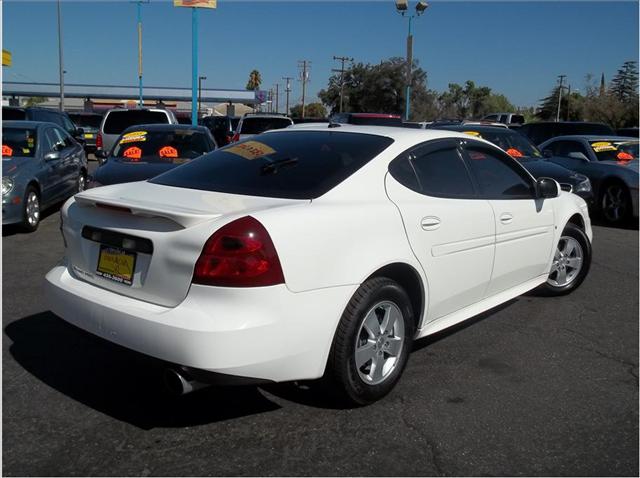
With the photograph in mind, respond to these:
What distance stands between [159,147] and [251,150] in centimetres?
480

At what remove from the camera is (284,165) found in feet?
12.3

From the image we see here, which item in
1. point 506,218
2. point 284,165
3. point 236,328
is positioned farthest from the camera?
point 506,218

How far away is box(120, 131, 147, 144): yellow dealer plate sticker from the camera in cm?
862

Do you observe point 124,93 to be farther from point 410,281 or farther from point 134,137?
point 410,281

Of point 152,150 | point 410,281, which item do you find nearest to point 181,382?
point 410,281

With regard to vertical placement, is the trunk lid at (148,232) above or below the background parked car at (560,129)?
below

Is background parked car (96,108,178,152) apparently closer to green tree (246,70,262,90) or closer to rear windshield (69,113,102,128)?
rear windshield (69,113,102,128)

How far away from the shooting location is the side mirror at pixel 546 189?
4859mm

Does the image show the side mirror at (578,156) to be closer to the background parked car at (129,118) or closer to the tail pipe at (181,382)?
the background parked car at (129,118)

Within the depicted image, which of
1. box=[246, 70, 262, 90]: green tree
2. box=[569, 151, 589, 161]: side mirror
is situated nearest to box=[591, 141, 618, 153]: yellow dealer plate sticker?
box=[569, 151, 589, 161]: side mirror

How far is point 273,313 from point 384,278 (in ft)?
2.57

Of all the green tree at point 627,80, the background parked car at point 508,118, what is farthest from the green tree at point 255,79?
the background parked car at point 508,118

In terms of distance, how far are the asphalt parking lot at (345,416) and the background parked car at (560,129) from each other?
1264 centimetres

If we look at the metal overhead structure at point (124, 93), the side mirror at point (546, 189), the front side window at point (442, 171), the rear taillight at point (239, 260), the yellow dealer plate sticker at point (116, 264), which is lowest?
the yellow dealer plate sticker at point (116, 264)
